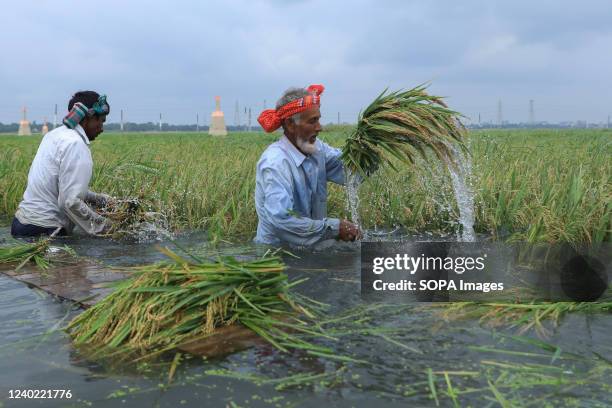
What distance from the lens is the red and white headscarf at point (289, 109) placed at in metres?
4.02

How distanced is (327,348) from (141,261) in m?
2.15

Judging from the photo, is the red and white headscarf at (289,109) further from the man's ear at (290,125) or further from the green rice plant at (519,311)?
the green rice plant at (519,311)

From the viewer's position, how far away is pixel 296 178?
4.07 meters

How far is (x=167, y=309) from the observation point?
261 centimetres

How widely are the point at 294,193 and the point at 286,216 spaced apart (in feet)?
1.03

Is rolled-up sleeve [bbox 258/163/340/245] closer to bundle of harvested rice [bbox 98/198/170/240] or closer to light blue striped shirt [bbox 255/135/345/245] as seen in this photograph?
light blue striped shirt [bbox 255/135/345/245]

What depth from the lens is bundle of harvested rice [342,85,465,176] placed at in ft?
12.9

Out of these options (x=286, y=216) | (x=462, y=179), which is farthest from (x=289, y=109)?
(x=462, y=179)

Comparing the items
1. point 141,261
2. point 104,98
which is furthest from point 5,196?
point 141,261

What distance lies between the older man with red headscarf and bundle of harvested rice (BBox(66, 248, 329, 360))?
1010 mm

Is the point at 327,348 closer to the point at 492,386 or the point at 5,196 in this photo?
the point at 492,386

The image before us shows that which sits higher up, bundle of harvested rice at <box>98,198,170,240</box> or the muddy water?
bundle of harvested rice at <box>98,198,170,240</box>

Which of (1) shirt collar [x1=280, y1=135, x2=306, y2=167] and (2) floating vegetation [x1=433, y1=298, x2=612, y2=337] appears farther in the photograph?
(1) shirt collar [x1=280, y1=135, x2=306, y2=167]

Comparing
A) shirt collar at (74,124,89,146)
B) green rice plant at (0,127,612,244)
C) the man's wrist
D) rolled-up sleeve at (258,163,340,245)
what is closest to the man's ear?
rolled-up sleeve at (258,163,340,245)
